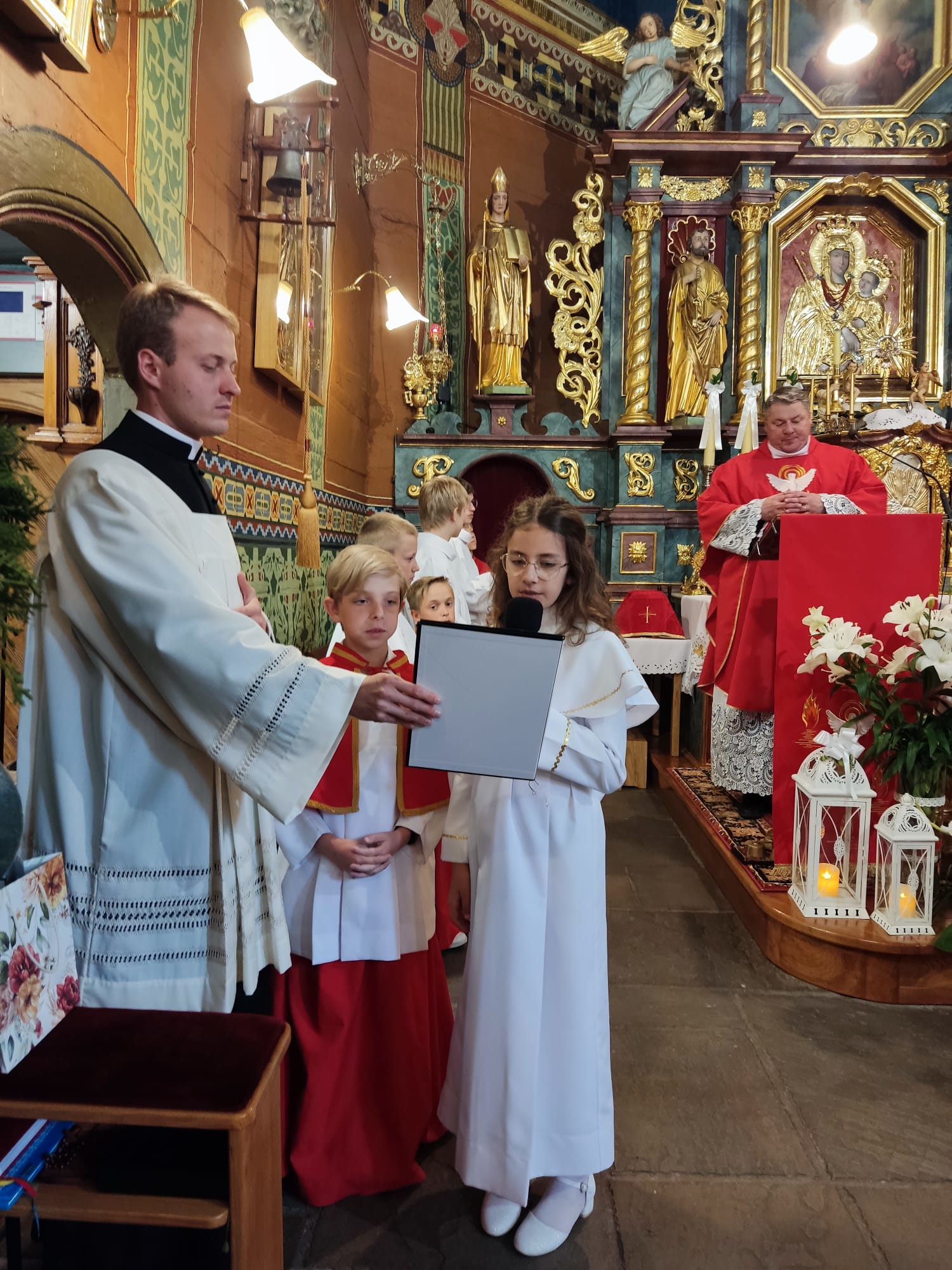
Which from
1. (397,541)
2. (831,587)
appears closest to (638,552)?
(831,587)

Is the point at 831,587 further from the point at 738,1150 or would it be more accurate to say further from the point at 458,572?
the point at 738,1150

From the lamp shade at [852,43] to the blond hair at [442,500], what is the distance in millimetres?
5764

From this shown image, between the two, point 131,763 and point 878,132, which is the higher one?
point 878,132

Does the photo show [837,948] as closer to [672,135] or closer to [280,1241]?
[280,1241]

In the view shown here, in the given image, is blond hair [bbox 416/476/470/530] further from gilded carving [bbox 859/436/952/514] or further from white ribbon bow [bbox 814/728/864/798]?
gilded carving [bbox 859/436/952/514]

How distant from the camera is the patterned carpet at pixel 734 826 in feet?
11.6

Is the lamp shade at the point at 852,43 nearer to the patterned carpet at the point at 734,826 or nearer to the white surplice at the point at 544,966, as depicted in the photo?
the patterned carpet at the point at 734,826

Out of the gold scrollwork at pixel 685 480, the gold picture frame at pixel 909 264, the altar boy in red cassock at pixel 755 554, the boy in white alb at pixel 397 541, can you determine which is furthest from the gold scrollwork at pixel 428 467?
the boy in white alb at pixel 397 541

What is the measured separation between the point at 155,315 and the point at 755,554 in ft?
10.5

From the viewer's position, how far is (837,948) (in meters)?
2.99

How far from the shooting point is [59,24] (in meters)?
2.06

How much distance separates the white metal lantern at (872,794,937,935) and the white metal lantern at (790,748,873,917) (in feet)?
0.25

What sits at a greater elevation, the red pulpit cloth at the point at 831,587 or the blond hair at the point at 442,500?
the blond hair at the point at 442,500

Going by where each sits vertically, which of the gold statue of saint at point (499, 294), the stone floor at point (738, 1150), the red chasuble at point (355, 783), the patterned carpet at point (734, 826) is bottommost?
the stone floor at point (738, 1150)
